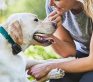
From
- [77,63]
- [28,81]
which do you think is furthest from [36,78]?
[77,63]

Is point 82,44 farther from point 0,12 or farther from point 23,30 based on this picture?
point 0,12

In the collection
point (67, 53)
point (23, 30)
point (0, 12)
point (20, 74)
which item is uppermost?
point (23, 30)

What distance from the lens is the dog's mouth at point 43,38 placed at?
2.76 meters

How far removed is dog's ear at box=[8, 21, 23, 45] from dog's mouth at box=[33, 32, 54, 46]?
0.13 meters

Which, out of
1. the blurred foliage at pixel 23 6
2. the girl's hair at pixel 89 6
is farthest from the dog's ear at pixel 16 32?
the blurred foliage at pixel 23 6

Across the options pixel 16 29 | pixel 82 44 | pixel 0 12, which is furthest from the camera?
pixel 0 12

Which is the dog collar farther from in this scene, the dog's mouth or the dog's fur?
the dog's mouth

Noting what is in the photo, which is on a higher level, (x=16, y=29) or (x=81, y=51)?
(x=16, y=29)

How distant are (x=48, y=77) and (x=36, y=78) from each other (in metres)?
0.09

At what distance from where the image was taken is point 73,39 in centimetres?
306

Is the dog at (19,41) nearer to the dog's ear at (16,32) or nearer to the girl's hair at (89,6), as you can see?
the dog's ear at (16,32)

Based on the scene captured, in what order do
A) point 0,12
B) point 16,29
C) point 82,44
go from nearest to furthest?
point 16,29, point 82,44, point 0,12

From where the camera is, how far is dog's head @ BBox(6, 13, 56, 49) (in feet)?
8.98

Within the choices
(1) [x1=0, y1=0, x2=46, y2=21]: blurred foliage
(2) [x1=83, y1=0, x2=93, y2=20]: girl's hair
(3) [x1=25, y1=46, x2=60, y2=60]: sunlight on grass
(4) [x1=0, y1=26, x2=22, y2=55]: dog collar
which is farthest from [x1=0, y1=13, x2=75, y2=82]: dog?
(1) [x1=0, y1=0, x2=46, y2=21]: blurred foliage
